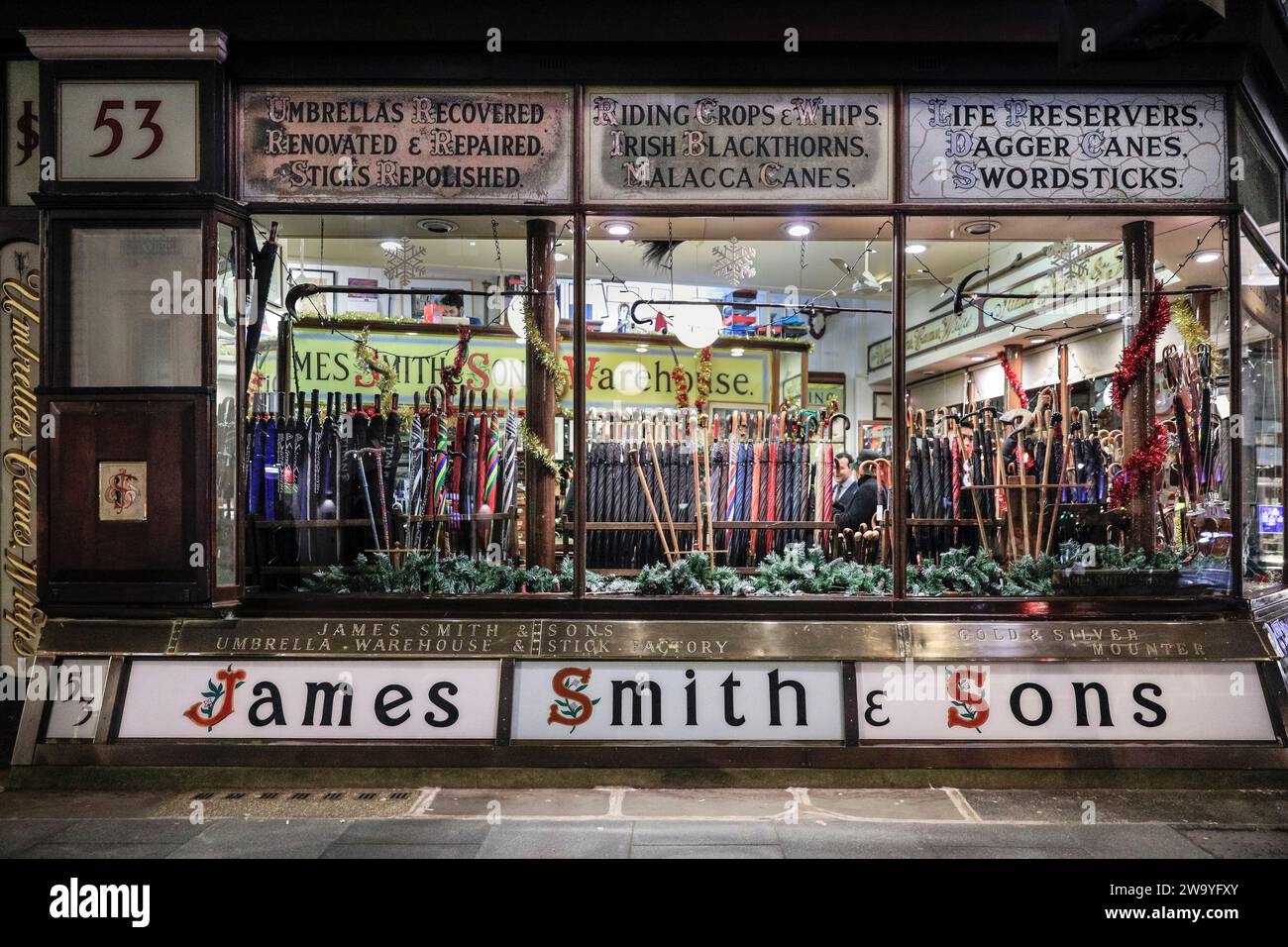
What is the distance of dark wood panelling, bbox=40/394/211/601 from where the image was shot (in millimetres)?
4992

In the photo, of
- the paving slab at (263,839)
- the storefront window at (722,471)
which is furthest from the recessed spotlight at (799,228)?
the paving slab at (263,839)

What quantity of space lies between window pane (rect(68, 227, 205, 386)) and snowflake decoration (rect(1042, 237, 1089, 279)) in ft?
21.0

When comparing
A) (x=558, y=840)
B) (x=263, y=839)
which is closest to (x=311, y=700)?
(x=263, y=839)

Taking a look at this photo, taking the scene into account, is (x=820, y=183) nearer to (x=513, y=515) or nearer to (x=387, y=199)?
(x=387, y=199)

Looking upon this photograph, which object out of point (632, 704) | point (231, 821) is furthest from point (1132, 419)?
point (231, 821)

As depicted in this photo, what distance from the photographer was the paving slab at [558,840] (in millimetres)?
3965

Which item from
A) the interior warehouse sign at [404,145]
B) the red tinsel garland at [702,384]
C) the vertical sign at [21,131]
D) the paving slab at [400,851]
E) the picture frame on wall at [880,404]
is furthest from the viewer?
the picture frame on wall at [880,404]

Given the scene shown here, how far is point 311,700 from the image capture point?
495 cm

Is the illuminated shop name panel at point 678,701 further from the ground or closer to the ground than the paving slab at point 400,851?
further from the ground

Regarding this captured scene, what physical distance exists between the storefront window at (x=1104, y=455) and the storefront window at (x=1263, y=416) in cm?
40

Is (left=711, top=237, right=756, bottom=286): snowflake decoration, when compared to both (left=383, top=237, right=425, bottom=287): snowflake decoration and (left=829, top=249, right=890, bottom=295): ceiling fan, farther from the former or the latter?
(left=383, top=237, right=425, bottom=287): snowflake decoration

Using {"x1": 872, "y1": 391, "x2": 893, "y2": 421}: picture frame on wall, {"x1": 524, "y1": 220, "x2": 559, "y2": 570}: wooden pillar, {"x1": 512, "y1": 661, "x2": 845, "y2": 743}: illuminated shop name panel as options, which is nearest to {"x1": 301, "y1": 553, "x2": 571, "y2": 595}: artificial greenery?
{"x1": 524, "y1": 220, "x2": 559, "y2": 570}: wooden pillar

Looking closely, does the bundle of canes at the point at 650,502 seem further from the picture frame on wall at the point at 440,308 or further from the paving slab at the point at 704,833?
the picture frame on wall at the point at 440,308

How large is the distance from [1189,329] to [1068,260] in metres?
1.82
